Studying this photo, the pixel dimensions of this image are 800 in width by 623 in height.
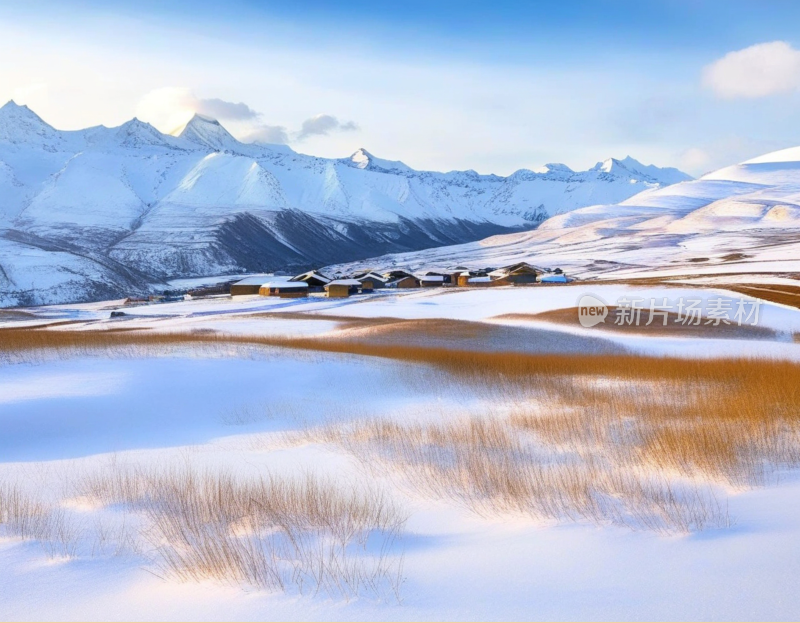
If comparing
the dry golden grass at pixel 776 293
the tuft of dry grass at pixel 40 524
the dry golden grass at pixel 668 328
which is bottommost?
the dry golden grass at pixel 668 328

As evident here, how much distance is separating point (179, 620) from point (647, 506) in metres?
5.21

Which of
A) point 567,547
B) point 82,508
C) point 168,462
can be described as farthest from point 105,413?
point 567,547

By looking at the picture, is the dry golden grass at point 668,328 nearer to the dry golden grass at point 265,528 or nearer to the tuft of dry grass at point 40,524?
the dry golden grass at point 265,528

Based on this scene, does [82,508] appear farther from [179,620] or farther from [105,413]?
[105,413]

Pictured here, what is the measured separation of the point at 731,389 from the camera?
1661cm

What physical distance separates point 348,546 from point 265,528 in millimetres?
1115

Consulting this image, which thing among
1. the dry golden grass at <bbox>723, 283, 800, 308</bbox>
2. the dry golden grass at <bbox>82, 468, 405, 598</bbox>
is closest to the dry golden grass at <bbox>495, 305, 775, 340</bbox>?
the dry golden grass at <bbox>723, 283, 800, 308</bbox>

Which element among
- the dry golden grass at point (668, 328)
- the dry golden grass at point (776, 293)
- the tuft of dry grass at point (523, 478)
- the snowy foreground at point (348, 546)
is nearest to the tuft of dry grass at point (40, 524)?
the snowy foreground at point (348, 546)

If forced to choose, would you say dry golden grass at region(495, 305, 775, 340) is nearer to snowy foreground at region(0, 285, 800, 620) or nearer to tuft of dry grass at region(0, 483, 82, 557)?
snowy foreground at region(0, 285, 800, 620)

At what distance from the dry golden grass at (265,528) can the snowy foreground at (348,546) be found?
0.09 metres

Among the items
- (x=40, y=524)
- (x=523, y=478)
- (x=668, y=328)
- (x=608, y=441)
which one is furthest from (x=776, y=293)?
(x=40, y=524)

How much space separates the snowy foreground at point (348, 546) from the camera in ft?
19.8

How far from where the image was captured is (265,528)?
7.98m

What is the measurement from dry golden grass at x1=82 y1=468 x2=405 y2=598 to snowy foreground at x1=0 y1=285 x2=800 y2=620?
92 mm
